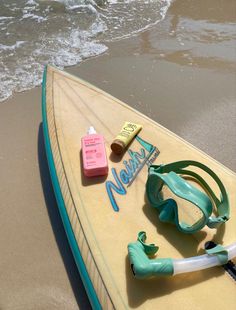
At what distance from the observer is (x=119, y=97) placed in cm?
321

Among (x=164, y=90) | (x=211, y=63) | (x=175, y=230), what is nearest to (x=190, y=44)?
(x=211, y=63)

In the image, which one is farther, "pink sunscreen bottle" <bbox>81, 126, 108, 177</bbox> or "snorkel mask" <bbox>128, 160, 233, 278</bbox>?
"pink sunscreen bottle" <bbox>81, 126, 108, 177</bbox>

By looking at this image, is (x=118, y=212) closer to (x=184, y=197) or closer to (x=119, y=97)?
(x=184, y=197)

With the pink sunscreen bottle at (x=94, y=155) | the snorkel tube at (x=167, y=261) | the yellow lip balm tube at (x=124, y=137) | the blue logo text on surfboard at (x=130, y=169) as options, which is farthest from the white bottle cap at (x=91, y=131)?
the snorkel tube at (x=167, y=261)

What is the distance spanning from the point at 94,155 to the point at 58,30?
2.99m

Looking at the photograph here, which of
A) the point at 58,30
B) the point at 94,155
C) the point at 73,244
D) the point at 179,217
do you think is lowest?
the point at 73,244

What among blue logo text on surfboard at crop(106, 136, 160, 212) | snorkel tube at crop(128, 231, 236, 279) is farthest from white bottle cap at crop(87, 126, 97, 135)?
snorkel tube at crop(128, 231, 236, 279)

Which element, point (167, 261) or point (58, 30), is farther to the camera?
point (58, 30)

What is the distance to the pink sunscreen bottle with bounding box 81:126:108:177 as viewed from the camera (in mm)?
2100

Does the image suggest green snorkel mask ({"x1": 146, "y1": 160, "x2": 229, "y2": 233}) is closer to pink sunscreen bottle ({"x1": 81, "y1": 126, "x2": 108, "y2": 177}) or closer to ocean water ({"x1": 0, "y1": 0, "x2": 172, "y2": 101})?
pink sunscreen bottle ({"x1": 81, "y1": 126, "x2": 108, "y2": 177})

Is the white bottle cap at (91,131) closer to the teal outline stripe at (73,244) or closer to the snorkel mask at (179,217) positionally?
the teal outline stripe at (73,244)

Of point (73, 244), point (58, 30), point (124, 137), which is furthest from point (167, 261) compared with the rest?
point (58, 30)

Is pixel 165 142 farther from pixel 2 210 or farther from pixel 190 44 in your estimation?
pixel 190 44

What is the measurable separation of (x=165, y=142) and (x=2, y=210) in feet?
4.04
